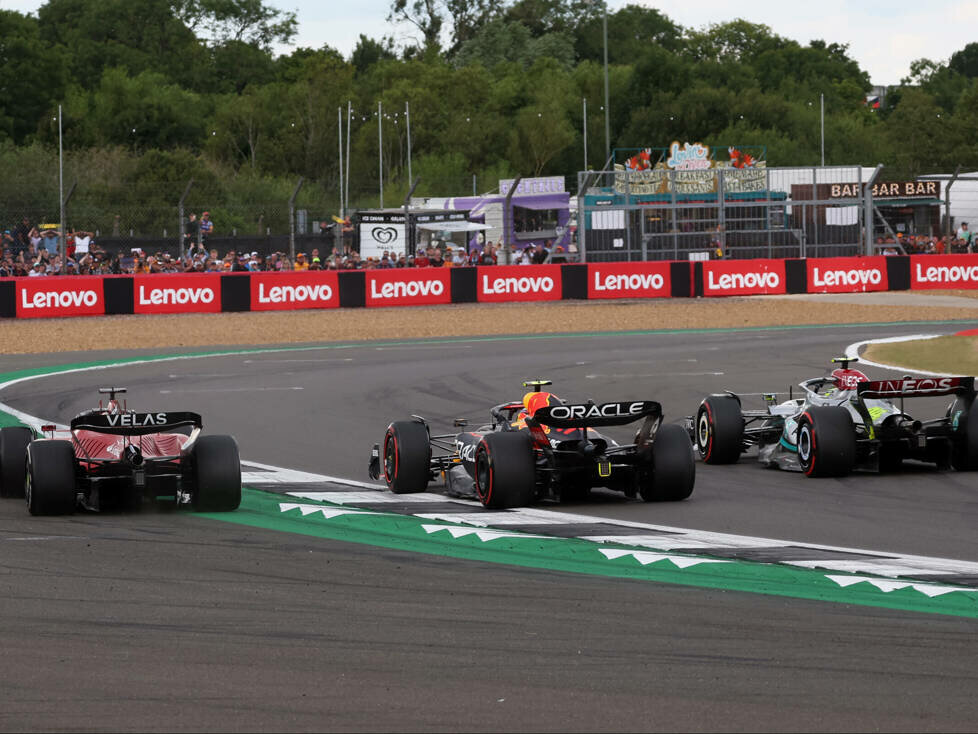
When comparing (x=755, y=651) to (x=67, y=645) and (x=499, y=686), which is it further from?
(x=67, y=645)

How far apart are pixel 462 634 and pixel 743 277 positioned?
31.6 m

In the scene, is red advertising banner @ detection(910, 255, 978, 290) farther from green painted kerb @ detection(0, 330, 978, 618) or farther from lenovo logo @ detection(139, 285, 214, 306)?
green painted kerb @ detection(0, 330, 978, 618)

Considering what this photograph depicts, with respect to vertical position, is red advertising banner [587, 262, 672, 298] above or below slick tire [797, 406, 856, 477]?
above

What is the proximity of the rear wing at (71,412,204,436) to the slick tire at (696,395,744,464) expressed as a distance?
178 inches

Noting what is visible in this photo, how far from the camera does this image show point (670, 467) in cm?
1074

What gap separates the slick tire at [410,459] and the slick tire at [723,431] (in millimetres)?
2709

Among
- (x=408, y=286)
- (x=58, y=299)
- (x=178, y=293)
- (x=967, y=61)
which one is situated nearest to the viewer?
(x=58, y=299)

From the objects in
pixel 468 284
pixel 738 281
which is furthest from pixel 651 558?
pixel 738 281

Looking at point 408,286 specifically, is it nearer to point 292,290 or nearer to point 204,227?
point 292,290

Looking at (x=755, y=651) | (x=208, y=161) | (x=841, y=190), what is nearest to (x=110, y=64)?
(x=208, y=161)

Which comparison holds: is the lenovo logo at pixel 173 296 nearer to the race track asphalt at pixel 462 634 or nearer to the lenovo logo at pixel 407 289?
the lenovo logo at pixel 407 289

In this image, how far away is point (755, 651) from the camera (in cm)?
651

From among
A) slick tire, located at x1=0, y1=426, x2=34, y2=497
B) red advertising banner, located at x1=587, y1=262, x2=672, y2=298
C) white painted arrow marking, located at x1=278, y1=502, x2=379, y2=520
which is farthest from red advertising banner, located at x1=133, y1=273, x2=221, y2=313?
white painted arrow marking, located at x1=278, y1=502, x2=379, y2=520

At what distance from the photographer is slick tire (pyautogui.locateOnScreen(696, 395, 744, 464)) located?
42.0ft
